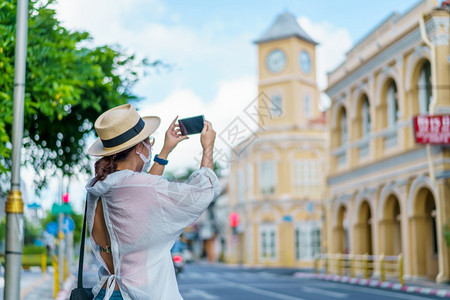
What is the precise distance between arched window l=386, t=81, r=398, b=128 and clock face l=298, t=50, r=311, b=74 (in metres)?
24.2

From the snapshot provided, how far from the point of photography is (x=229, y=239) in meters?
59.1

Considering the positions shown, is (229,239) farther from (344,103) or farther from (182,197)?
(182,197)

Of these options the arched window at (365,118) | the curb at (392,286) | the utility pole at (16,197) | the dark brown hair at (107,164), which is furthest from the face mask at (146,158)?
the arched window at (365,118)

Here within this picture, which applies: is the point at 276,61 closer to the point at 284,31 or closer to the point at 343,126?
the point at 284,31

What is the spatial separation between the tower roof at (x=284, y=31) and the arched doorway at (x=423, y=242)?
2821 cm

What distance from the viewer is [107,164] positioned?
3305 millimetres

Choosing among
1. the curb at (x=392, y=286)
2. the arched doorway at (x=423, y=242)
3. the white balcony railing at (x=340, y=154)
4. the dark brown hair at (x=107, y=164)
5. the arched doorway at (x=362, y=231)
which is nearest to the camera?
the dark brown hair at (x=107, y=164)

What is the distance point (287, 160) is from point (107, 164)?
46.2 metres

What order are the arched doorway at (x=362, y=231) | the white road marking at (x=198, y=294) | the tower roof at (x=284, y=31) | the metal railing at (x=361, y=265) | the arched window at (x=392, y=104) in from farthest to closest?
the tower roof at (x=284, y=31) → the arched doorway at (x=362, y=231) → the arched window at (x=392, y=104) → the metal railing at (x=361, y=265) → the white road marking at (x=198, y=294)

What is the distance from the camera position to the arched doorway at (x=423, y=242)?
23406 millimetres

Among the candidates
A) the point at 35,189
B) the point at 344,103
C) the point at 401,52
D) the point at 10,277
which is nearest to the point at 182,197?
the point at 10,277

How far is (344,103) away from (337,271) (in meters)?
7.53

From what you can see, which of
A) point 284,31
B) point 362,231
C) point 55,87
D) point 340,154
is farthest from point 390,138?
point 284,31

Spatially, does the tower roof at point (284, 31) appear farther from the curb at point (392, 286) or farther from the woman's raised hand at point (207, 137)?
the woman's raised hand at point (207, 137)
